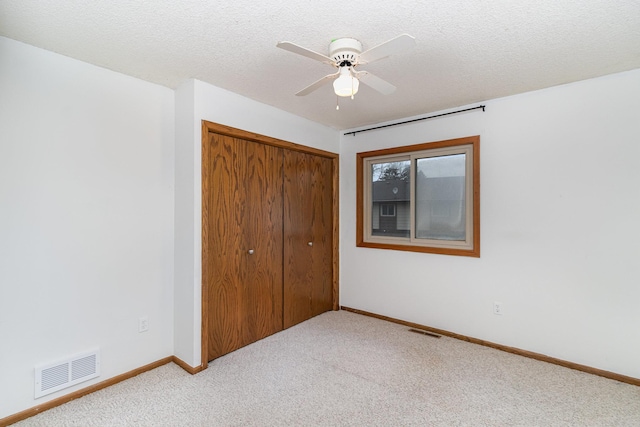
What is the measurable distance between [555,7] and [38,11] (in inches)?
107

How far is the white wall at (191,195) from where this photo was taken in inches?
96.9

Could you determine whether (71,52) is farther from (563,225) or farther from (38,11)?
(563,225)

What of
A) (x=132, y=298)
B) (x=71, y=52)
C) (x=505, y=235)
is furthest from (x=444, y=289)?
(x=71, y=52)

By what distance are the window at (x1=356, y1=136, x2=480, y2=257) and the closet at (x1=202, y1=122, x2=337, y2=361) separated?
484 millimetres

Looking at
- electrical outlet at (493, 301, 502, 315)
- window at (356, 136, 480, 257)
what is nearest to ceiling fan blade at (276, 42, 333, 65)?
window at (356, 136, 480, 257)

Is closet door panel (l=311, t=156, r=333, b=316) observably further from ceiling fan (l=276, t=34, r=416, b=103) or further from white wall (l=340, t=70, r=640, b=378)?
ceiling fan (l=276, t=34, r=416, b=103)

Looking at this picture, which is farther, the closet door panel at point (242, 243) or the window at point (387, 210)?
the window at point (387, 210)

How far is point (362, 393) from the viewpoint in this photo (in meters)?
2.16

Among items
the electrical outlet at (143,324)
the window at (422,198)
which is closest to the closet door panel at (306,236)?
the window at (422,198)

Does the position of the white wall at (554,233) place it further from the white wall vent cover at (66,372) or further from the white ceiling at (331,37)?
the white wall vent cover at (66,372)

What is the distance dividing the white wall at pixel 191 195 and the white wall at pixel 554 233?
2.14 m

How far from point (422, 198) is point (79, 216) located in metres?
3.12

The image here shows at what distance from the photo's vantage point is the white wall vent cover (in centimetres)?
198

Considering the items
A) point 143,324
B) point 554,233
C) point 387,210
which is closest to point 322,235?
point 387,210
